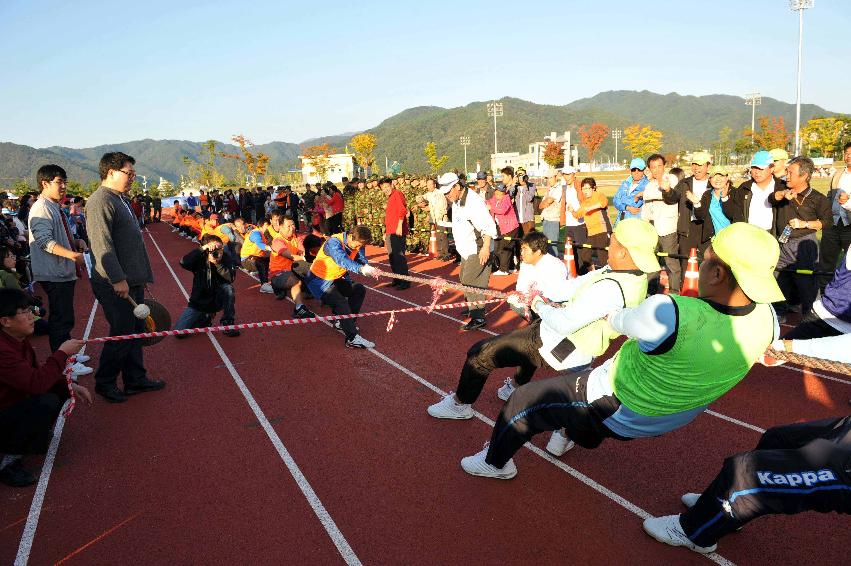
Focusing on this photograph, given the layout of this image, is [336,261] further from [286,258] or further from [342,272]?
[286,258]

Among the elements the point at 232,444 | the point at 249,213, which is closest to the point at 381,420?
the point at 232,444

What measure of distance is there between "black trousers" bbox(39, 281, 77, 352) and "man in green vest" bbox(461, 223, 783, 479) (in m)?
5.07

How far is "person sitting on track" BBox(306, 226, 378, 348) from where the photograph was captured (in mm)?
7262

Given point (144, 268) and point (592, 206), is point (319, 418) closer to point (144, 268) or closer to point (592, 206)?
point (144, 268)

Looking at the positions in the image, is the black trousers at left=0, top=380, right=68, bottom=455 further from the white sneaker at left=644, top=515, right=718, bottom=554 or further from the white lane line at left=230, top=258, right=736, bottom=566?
the white sneaker at left=644, top=515, right=718, bottom=554

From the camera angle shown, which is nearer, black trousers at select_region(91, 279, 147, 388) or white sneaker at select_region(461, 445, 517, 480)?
white sneaker at select_region(461, 445, 517, 480)

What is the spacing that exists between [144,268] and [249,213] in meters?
24.5

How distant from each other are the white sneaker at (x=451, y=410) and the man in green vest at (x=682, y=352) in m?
1.66

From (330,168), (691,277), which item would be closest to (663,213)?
(691,277)

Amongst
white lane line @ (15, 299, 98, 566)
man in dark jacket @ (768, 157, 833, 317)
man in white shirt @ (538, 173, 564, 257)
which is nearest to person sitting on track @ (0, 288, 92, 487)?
white lane line @ (15, 299, 98, 566)

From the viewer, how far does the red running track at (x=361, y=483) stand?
3316 millimetres

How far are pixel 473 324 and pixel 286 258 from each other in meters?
3.42

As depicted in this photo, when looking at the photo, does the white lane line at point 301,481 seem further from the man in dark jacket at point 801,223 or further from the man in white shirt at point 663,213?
the man in white shirt at point 663,213

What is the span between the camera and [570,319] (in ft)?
10.7
